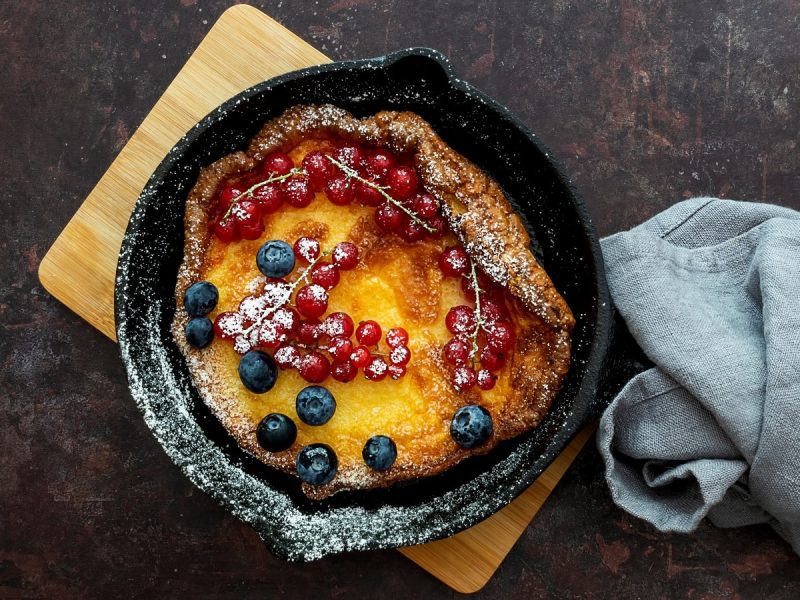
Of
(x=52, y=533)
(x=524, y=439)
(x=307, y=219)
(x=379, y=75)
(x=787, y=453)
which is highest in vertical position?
(x=379, y=75)

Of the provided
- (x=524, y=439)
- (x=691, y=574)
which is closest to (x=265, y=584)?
(x=524, y=439)

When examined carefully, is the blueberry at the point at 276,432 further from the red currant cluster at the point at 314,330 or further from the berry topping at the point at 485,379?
the berry topping at the point at 485,379

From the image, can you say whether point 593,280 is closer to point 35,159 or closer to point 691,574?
point 691,574

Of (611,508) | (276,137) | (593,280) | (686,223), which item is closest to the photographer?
(593,280)

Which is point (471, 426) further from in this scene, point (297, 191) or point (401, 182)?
point (297, 191)

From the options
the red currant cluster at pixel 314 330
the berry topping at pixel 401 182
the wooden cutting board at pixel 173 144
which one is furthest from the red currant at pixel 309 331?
the wooden cutting board at pixel 173 144

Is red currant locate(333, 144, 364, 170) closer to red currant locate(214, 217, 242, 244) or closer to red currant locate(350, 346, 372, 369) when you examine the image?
red currant locate(214, 217, 242, 244)

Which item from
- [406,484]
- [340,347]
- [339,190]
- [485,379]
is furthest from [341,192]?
[406,484]
